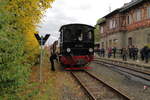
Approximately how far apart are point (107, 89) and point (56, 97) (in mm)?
2405

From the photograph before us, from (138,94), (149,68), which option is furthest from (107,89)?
(149,68)

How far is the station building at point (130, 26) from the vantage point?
2323 centimetres

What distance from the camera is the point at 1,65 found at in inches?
130

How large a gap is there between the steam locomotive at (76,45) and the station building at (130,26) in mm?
11921

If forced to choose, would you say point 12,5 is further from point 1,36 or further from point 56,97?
point 1,36

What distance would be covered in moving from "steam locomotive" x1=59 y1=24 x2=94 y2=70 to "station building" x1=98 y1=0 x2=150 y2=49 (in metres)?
11.9

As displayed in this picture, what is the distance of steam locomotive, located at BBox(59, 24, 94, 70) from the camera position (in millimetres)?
13344

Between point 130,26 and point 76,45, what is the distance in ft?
55.0

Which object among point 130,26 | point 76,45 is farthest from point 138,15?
point 76,45

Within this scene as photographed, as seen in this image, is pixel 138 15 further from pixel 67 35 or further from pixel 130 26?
pixel 67 35

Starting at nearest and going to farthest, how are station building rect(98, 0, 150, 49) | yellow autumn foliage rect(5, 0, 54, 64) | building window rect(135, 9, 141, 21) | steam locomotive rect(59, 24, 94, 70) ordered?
yellow autumn foliage rect(5, 0, 54, 64), steam locomotive rect(59, 24, 94, 70), station building rect(98, 0, 150, 49), building window rect(135, 9, 141, 21)

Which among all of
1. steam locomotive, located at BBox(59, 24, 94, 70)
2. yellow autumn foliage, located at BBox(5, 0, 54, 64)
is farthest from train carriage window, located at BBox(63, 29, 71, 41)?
yellow autumn foliage, located at BBox(5, 0, 54, 64)

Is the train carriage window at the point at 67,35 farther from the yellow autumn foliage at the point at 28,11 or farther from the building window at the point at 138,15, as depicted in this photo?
the building window at the point at 138,15

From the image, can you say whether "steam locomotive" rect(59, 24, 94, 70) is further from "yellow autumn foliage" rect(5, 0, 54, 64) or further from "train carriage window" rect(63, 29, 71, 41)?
"yellow autumn foliage" rect(5, 0, 54, 64)
